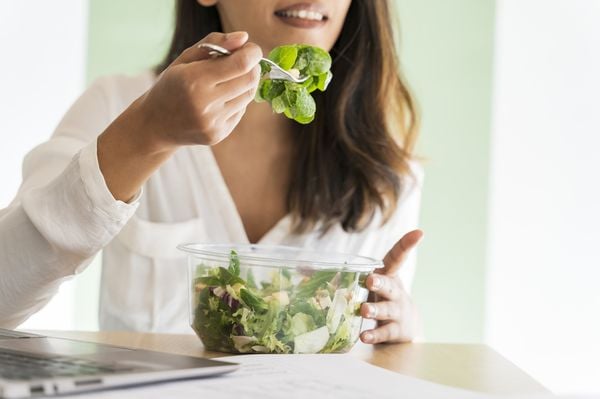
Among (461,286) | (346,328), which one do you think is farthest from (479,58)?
(346,328)

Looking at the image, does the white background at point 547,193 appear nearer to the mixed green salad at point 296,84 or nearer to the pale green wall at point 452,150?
the pale green wall at point 452,150

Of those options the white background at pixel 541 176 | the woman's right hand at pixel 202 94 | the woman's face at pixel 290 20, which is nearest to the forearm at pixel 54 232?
the woman's right hand at pixel 202 94

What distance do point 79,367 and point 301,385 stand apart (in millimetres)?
186

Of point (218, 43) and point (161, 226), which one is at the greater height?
point (218, 43)

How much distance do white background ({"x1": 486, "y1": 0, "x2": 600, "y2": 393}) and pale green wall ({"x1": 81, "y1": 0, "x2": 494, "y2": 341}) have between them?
6cm

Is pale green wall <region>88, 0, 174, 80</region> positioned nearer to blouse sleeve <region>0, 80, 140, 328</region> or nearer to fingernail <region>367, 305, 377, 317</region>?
blouse sleeve <region>0, 80, 140, 328</region>

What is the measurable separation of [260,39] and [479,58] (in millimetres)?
1849

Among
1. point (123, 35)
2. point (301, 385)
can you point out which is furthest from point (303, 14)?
point (123, 35)

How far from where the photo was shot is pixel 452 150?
3.32m

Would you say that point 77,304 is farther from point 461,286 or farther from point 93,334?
point 93,334

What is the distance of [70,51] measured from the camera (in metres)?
3.50

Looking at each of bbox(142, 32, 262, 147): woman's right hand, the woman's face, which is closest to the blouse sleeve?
bbox(142, 32, 262, 147): woman's right hand

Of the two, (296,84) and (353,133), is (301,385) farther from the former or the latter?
(353,133)

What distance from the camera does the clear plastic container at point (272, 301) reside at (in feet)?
3.18
